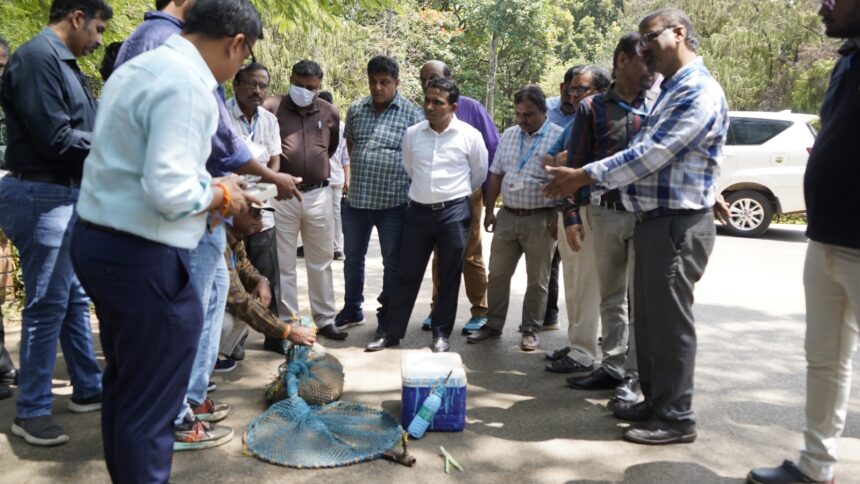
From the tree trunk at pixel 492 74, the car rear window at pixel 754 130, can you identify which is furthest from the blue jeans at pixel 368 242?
the tree trunk at pixel 492 74

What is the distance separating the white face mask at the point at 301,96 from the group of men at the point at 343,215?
2cm

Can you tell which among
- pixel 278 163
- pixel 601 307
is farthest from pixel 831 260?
pixel 278 163

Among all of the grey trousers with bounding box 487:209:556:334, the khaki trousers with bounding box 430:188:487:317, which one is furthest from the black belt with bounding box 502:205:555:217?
the khaki trousers with bounding box 430:188:487:317

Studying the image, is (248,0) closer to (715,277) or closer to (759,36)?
(715,277)

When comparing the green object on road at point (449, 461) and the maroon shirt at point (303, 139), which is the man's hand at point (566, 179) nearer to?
the green object on road at point (449, 461)

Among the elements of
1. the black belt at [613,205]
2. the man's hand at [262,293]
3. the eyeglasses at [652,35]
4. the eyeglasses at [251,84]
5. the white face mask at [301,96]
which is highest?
the eyeglasses at [652,35]

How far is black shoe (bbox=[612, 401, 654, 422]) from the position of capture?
423 cm

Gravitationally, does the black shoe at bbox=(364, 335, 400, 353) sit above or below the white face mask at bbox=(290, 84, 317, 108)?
below

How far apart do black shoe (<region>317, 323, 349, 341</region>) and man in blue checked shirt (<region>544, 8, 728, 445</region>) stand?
2.59 meters

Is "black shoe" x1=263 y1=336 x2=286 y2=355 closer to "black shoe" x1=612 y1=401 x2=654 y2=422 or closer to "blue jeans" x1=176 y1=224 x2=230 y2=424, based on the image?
"blue jeans" x1=176 y1=224 x2=230 y2=424

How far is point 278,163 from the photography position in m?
5.63

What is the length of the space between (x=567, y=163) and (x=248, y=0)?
2711mm

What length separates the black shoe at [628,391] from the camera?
14.7 feet

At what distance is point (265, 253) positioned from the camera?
5.46 m
